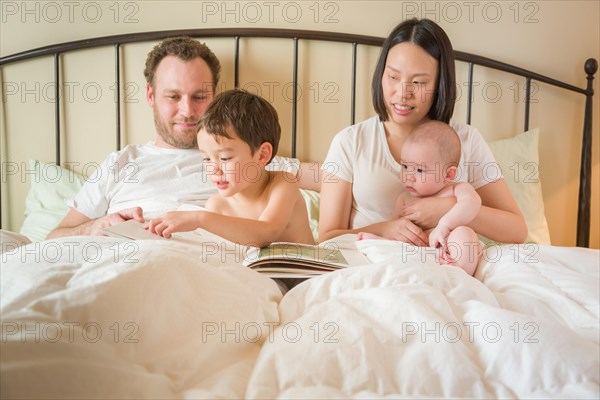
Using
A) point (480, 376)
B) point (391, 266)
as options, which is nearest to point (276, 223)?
point (391, 266)

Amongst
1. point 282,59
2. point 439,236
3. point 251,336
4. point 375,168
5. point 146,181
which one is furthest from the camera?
point 282,59

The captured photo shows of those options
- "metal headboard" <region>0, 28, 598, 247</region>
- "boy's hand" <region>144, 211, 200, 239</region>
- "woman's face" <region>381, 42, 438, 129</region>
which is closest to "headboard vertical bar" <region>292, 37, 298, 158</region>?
"metal headboard" <region>0, 28, 598, 247</region>

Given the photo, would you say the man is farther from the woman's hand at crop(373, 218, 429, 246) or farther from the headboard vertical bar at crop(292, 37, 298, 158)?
the woman's hand at crop(373, 218, 429, 246)

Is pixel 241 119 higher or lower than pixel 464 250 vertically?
higher

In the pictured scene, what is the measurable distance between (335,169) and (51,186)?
1.09m

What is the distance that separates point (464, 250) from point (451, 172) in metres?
0.30

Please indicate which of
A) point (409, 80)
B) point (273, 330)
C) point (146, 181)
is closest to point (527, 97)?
point (409, 80)

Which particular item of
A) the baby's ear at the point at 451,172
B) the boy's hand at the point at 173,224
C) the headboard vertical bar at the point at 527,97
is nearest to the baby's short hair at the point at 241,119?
the boy's hand at the point at 173,224

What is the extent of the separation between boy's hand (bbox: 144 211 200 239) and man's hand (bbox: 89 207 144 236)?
0.15m

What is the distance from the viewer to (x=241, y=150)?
141cm

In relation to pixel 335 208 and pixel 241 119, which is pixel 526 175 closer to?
pixel 335 208

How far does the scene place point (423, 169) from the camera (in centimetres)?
145

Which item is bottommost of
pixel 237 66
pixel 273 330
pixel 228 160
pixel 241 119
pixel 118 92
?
pixel 273 330

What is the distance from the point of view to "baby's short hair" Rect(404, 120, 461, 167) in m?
1.43
